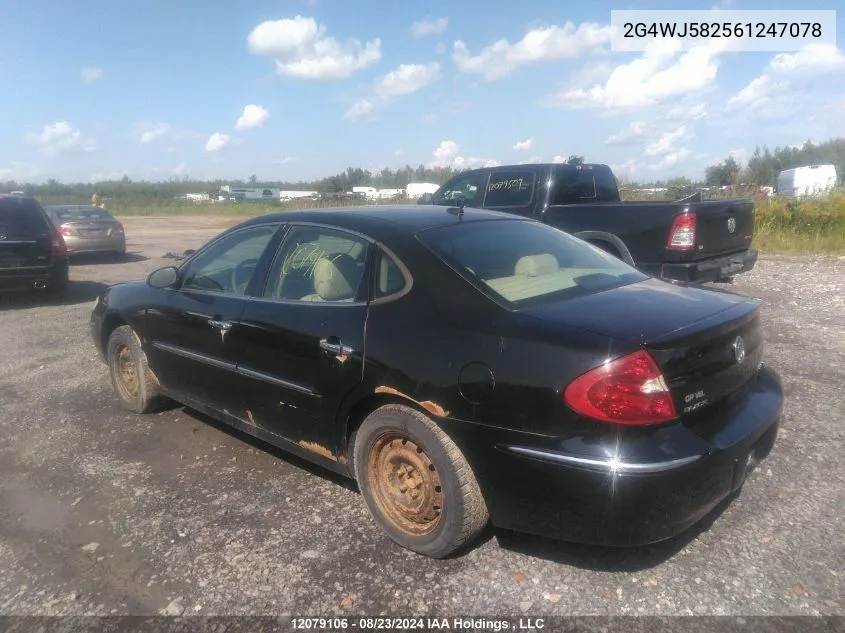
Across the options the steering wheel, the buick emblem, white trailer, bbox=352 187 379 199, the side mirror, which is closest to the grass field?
the side mirror

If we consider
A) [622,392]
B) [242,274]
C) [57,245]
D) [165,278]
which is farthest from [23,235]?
[622,392]

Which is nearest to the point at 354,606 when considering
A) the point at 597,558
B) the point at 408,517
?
the point at 408,517

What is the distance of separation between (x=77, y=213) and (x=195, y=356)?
13148 mm

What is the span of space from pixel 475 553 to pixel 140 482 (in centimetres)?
204

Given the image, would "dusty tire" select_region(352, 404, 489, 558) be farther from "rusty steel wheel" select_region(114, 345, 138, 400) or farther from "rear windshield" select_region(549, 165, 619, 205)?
"rear windshield" select_region(549, 165, 619, 205)

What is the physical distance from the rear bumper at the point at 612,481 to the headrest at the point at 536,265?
0.98 metres

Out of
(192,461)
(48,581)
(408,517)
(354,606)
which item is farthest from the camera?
(192,461)

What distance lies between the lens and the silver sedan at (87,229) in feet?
47.4

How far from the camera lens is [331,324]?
10.4 ft

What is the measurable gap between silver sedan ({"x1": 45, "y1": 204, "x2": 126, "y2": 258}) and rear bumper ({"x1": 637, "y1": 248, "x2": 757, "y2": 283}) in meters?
12.6

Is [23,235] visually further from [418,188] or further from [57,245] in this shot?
[418,188]

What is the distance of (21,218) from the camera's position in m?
9.39

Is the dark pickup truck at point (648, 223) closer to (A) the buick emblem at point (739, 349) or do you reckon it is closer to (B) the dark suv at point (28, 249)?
(A) the buick emblem at point (739, 349)

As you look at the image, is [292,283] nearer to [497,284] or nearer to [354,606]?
[497,284]
